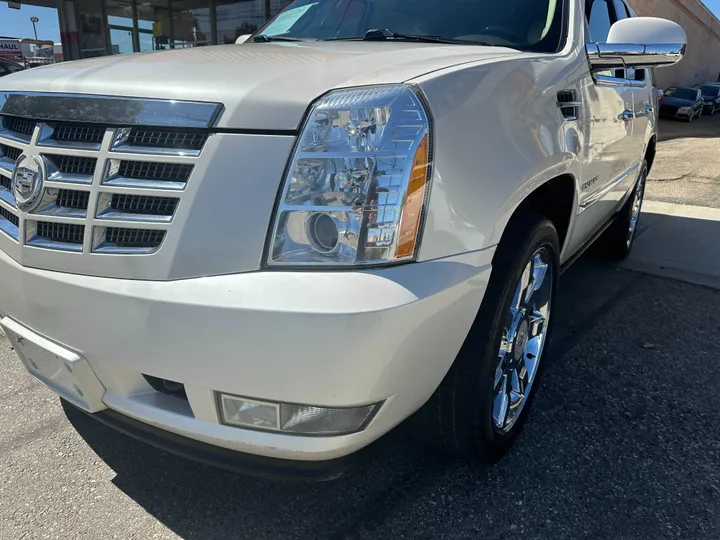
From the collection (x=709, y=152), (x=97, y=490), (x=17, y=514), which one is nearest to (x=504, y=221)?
(x=97, y=490)

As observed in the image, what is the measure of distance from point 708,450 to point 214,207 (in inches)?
82.6

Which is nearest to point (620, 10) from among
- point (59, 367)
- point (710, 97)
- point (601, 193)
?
point (601, 193)

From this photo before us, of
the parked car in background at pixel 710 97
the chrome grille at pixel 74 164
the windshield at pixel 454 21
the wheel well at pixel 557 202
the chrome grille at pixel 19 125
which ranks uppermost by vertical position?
the windshield at pixel 454 21

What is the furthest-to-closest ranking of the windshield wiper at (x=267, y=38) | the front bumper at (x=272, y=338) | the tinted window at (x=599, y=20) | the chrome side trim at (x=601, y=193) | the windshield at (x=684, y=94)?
the windshield at (x=684, y=94) → the tinted window at (x=599, y=20) → the windshield wiper at (x=267, y=38) → the chrome side trim at (x=601, y=193) → the front bumper at (x=272, y=338)

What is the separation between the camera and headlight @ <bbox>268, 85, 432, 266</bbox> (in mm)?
1466

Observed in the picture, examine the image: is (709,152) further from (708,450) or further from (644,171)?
(708,450)

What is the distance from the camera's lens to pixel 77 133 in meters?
1.65

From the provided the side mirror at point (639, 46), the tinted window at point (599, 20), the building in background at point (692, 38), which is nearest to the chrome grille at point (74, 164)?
the side mirror at point (639, 46)

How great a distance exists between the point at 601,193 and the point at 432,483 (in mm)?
1816

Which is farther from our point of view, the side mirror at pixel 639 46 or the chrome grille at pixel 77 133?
the side mirror at pixel 639 46

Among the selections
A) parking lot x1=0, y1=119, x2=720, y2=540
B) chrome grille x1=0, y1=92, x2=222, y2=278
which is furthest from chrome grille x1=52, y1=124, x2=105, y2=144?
parking lot x1=0, y1=119, x2=720, y2=540

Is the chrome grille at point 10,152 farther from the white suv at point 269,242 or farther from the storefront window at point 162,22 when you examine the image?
the storefront window at point 162,22

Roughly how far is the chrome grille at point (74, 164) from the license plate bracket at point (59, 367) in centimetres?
50

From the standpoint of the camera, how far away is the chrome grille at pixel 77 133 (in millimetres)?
1608
